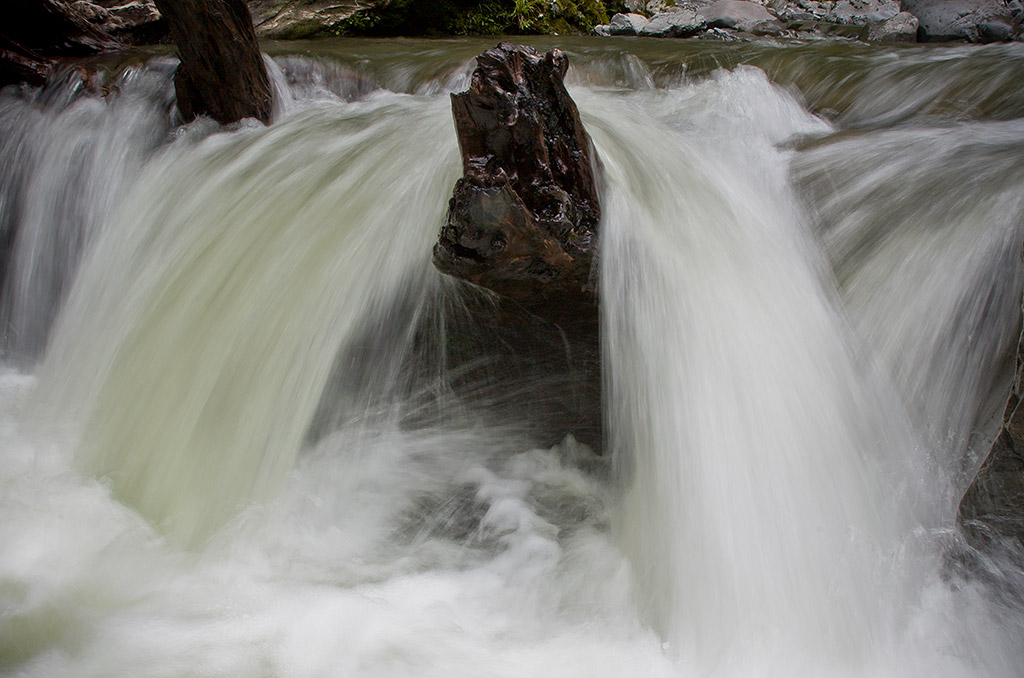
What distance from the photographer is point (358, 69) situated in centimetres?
484

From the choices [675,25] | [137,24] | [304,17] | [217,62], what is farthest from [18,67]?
[675,25]

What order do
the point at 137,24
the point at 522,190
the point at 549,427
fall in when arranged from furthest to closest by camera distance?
the point at 137,24 → the point at 549,427 → the point at 522,190

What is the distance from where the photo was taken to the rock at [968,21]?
589 centimetres

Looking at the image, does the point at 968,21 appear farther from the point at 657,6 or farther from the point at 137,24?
the point at 137,24

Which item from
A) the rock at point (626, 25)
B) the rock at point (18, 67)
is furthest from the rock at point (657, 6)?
the rock at point (18, 67)

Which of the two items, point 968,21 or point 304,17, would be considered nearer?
point 968,21

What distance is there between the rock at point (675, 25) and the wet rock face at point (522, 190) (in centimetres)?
465

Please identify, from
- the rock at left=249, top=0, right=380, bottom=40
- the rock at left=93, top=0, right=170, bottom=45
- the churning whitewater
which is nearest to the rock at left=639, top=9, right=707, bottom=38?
the rock at left=249, top=0, right=380, bottom=40

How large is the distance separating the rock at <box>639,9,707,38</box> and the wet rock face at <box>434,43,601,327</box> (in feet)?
15.3

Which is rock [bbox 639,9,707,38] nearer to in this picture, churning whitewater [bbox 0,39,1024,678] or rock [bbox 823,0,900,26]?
rock [bbox 823,0,900,26]

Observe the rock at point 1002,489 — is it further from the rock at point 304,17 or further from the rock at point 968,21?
the rock at point 304,17

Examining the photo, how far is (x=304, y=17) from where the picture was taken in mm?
6684

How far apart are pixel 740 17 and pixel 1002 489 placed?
575 centimetres

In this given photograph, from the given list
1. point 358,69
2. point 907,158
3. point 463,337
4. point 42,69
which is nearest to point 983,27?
point 907,158
